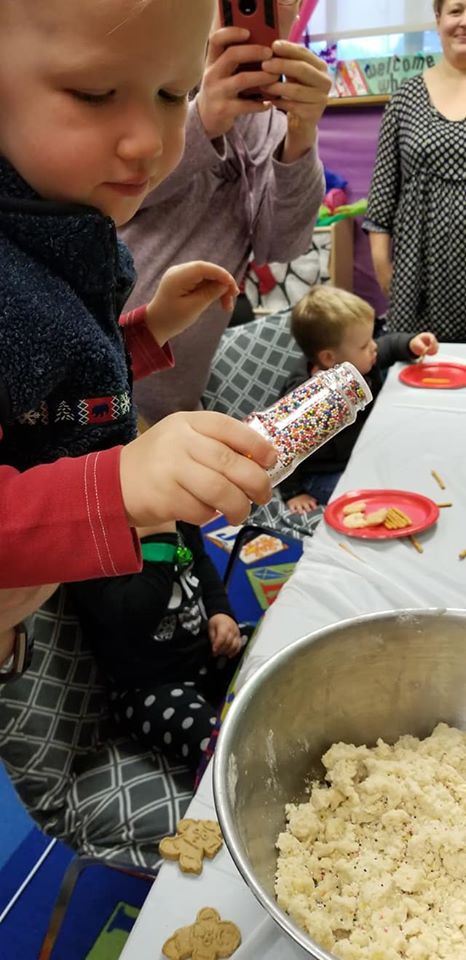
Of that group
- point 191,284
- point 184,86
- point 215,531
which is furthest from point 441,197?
point 184,86

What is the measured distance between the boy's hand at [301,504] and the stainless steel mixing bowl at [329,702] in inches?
54.5

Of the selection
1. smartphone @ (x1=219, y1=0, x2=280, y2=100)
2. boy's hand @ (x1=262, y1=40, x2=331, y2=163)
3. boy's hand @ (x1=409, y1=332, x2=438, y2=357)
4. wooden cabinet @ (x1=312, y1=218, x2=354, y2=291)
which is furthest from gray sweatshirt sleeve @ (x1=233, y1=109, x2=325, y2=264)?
wooden cabinet @ (x1=312, y1=218, x2=354, y2=291)

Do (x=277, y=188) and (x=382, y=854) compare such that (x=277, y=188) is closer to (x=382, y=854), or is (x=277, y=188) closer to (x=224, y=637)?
(x=224, y=637)

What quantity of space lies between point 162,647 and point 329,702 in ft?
2.11

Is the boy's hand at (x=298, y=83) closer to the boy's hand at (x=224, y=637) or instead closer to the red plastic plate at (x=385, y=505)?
the red plastic plate at (x=385, y=505)

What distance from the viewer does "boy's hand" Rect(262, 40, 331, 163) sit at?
1.04 m

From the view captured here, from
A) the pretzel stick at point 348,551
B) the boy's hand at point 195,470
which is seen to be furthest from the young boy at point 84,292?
the pretzel stick at point 348,551

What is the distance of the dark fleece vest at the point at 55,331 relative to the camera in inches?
22.6

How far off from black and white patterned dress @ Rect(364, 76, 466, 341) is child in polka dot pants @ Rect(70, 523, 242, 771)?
161 cm

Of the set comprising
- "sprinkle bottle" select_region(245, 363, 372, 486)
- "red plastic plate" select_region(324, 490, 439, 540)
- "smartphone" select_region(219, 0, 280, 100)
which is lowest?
"red plastic plate" select_region(324, 490, 439, 540)

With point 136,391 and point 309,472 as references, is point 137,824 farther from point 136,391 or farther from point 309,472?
point 309,472

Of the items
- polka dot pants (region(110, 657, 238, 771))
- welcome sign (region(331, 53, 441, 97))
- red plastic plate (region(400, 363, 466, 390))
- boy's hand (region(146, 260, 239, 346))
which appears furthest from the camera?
welcome sign (region(331, 53, 441, 97))

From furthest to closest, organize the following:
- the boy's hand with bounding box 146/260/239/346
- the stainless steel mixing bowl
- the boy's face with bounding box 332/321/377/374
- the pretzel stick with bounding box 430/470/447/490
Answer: the boy's face with bounding box 332/321/377/374 < the pretzel stick with bounding box 430/470/447/490 < the boy's hand with bounding box 146/260/239/346 < the stainless steel mixing bowl

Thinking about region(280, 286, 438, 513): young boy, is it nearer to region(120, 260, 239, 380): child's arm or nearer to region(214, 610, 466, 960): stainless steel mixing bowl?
region(120, 260, 239, 380): child's arm
